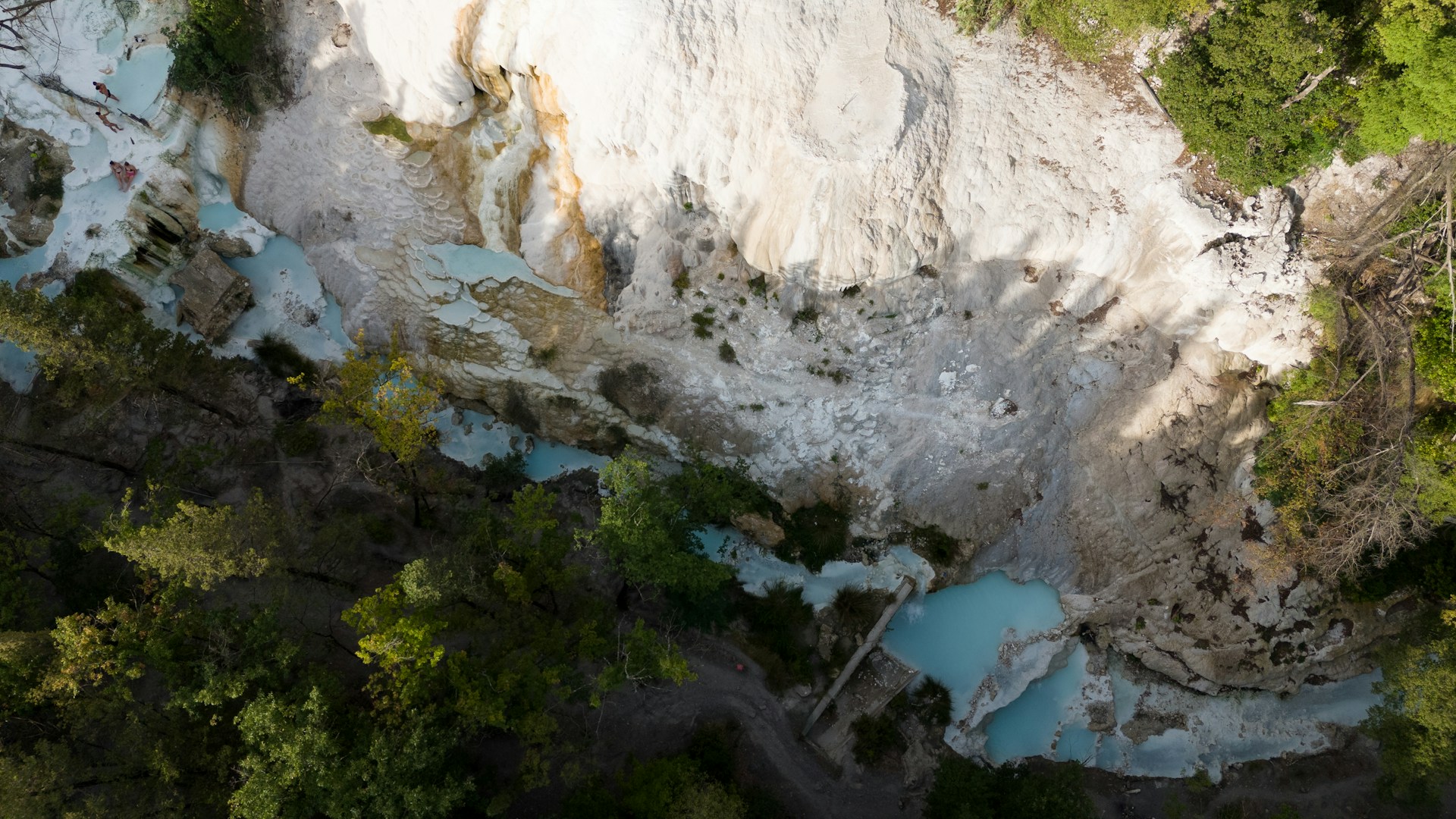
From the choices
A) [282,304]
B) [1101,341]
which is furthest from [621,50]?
[1101,341]

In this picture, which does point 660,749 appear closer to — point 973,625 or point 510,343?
point 973,625

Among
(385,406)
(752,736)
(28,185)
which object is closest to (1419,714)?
(752,736)

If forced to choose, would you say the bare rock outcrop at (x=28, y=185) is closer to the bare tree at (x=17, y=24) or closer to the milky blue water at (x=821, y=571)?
the bare tree at (x=17, y=24)

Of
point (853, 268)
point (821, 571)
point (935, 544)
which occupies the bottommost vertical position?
point (821, 571)

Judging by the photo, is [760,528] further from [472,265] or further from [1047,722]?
[472,265]

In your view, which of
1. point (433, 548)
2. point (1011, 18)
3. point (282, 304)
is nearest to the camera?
point (1011, 18)

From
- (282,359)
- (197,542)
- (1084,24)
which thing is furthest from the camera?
(282,359)

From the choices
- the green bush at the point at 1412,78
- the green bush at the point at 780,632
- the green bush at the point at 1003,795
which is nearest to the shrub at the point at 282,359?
the green bush at the point at 780,632
